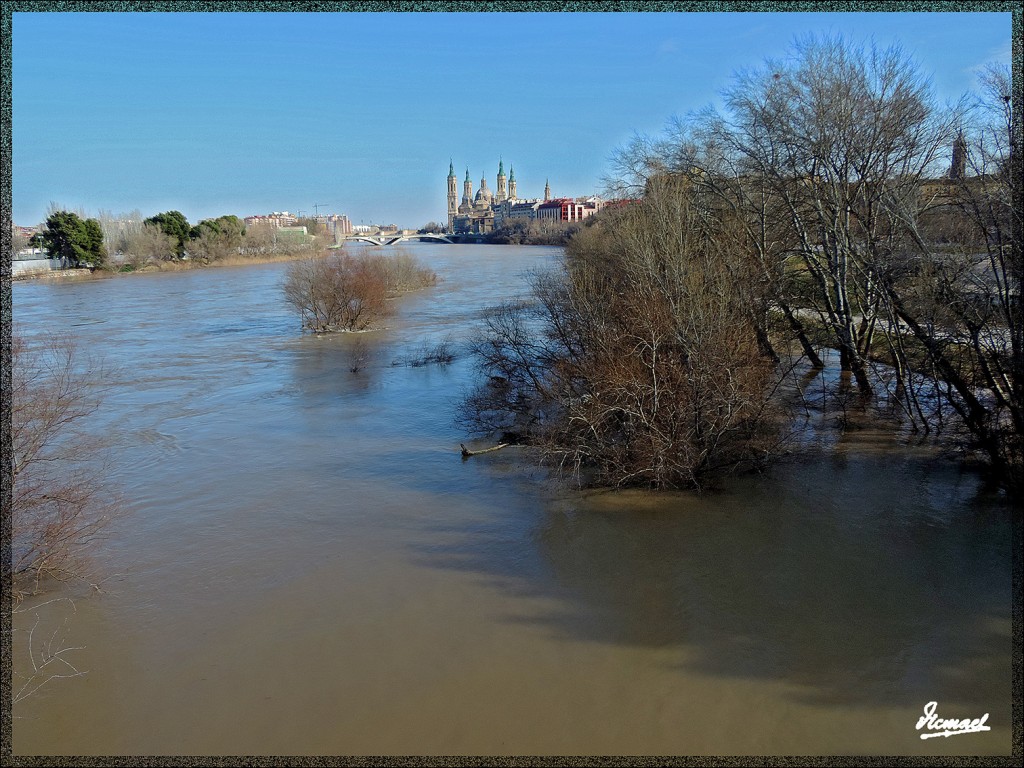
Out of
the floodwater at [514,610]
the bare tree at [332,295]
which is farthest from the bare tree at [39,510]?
the bare tree at [332,295]

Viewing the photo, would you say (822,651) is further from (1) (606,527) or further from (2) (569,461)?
(2) (569,461)

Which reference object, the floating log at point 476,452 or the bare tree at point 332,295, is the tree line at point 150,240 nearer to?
the bare tree at point 332,295

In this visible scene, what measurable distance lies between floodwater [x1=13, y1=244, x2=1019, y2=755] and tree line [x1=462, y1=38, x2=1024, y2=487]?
109 centimetres

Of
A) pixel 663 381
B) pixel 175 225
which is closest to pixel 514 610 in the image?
pixel 663 381

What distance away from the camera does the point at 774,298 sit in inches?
626

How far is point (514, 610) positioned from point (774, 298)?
33.0ft

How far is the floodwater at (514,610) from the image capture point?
6.90 m

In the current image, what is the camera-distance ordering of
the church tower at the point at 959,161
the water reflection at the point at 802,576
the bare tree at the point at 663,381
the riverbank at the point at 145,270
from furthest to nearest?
the riverbank at the point at 145,270 < the bare tree at the point at 663,381 < the church tower at the point at 959,161 < the water reflection at the point at 802,576

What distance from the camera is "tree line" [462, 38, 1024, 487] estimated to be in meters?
11.3

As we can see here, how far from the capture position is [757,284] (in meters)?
15.2

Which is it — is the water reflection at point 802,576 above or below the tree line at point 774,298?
below

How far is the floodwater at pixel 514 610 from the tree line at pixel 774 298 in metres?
1.09
